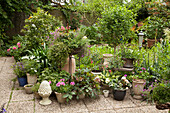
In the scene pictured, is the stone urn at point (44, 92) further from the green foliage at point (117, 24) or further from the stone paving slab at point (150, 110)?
the green foliage at point (117, 24)

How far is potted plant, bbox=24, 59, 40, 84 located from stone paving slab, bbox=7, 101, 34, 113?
712mm

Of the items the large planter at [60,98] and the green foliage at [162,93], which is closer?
the green foliage at [162,93]

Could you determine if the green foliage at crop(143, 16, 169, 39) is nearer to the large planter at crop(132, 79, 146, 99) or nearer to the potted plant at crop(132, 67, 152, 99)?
the potted plant at crop(132, 67, 152, 99)

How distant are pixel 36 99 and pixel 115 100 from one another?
1.52 meters

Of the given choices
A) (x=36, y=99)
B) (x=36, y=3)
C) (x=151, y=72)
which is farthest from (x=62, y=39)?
(x=36, y=3)

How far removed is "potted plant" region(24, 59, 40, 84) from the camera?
3.87 meters

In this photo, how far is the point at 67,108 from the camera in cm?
314

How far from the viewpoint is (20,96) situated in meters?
3.52

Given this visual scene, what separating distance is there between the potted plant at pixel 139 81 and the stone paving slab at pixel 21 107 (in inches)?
77.7

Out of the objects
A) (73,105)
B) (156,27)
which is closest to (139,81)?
(73,105)

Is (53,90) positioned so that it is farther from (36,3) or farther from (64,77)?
(36,3)

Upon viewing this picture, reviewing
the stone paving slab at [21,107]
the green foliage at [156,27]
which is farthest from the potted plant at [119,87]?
the green foliage at [156,27]

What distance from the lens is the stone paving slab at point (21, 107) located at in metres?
2.99

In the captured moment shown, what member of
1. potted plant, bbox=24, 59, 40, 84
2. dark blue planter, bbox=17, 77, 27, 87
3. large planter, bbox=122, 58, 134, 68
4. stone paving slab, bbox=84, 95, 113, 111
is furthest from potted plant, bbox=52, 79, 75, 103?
large planter, bbox=122, 58, 134, 68
